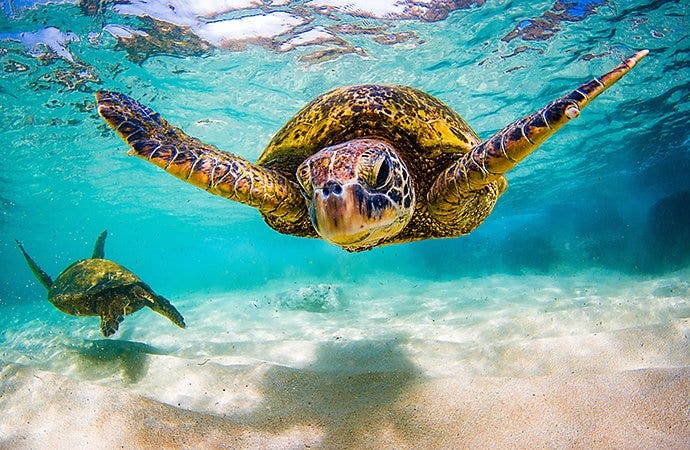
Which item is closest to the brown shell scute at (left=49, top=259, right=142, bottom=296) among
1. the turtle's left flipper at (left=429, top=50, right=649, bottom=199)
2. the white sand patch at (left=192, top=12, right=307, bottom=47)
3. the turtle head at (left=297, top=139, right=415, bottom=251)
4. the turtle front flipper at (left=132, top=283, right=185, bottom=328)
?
the turtle front flipper at (left=132, top=283, right=185, bottom=328)

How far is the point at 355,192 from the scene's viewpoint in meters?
2.28

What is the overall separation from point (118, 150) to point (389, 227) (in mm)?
21651

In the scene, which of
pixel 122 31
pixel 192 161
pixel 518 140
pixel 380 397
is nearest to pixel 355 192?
pixel 518 140

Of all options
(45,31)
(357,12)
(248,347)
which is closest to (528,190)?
(357,12)

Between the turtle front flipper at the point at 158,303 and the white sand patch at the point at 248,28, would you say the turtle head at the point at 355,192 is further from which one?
the white sand patch at the point at 248,28

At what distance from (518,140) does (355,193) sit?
4.36 feet

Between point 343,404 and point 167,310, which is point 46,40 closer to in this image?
Answer: point 167,310

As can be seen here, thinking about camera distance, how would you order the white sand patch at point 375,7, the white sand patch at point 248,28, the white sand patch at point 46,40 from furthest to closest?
the white sand patch at point 248,28
the white sand patch at point 46,40
the white sand patch at point 375,7

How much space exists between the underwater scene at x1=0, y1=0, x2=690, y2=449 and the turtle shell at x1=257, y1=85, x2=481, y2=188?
26 millimetres

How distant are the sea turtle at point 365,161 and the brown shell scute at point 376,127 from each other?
0.04 ft

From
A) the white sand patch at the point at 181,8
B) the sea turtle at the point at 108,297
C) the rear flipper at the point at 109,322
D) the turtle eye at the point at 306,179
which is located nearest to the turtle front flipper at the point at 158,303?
the sea turtle at the point at 108,297

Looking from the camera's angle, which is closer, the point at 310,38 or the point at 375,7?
the point at 375,7

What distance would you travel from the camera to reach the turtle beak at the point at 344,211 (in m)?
2.22

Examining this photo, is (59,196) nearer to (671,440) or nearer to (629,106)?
(671,440)
